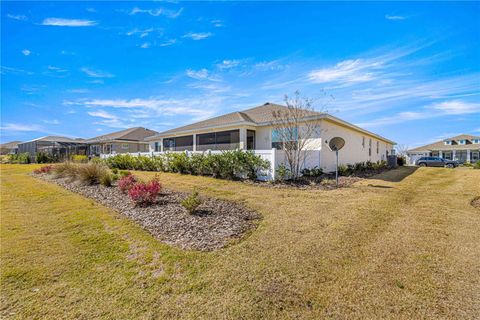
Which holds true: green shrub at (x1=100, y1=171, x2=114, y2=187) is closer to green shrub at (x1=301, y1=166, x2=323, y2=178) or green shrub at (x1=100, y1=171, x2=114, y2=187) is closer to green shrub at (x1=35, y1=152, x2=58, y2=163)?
green shrub at (x1=301, y1=166, x2=323, y2=178)

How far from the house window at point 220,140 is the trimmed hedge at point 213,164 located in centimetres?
393

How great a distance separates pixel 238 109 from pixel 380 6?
13663 mm

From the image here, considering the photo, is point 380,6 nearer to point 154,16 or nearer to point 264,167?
point 264,167

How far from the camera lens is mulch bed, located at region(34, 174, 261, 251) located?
473 cm

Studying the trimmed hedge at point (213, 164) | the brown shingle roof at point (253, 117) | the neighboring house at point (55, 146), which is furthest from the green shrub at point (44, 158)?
the brown shingle roof at point (253, 117)

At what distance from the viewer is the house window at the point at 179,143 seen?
2183 cm

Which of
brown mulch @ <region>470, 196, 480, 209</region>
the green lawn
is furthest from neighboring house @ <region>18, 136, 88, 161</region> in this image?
brown mulch @ <region>470, 196, 480, 209</region>

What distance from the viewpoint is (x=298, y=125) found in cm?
1397

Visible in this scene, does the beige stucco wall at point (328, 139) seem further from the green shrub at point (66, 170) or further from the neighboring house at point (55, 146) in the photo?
the neighboring house at point (55, 146)

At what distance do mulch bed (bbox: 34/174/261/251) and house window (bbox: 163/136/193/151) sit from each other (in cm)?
1344

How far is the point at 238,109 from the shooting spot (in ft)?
70.9

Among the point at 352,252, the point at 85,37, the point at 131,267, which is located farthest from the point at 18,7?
the point at 352,252

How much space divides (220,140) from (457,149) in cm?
4698

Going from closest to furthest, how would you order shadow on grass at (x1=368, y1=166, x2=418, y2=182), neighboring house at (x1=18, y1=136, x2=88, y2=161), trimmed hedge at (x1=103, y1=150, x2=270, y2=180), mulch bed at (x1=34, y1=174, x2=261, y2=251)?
mulch bed at (x1=34, y1=174, x2=261, y2=251) < trimmed hedge at (x1=103, y1=150, x2=270, y2=180) < shadow on grass at (x1=368, y1=166, x2=418, y2=182) < neighboring house at (x1=18, y1=136, x2=88, y2=161)
